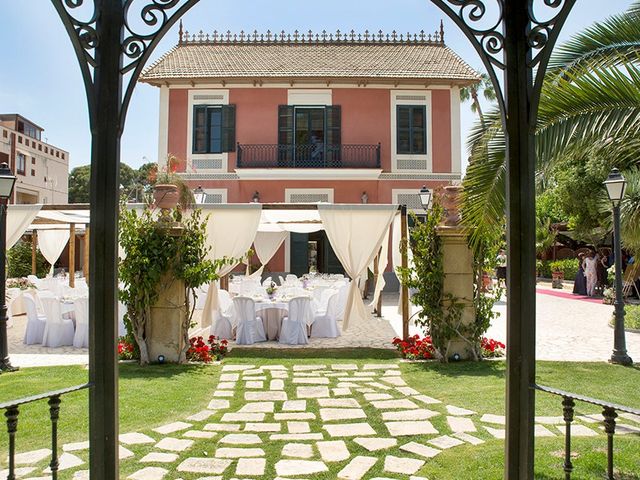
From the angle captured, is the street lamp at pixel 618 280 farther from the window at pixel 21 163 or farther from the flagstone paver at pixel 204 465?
the window at pixel 21 163

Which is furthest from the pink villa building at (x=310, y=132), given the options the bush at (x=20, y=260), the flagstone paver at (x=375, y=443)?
the flagstone paver at (x=375, y=443)

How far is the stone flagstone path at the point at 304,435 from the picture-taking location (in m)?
3.78

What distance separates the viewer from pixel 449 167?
1836 cm

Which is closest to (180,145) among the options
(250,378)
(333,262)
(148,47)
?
(333,262)

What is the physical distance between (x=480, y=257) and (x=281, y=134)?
40.2 ft

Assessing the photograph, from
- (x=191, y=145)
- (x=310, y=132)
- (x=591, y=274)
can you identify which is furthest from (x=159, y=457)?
(x=591, y=274)

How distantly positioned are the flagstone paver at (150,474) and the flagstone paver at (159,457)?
0.14m

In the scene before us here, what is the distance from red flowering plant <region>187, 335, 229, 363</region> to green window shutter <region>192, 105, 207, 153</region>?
11.5m

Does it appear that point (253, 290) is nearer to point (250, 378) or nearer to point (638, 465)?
point (250, 378)

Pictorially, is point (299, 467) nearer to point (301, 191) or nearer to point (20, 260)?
point (301, 191)

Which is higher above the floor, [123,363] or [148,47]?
[148,47]

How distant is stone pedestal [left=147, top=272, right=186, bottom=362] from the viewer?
7492mm

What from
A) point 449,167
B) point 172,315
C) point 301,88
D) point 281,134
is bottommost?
point 172,315

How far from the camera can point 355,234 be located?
29.6 ft
